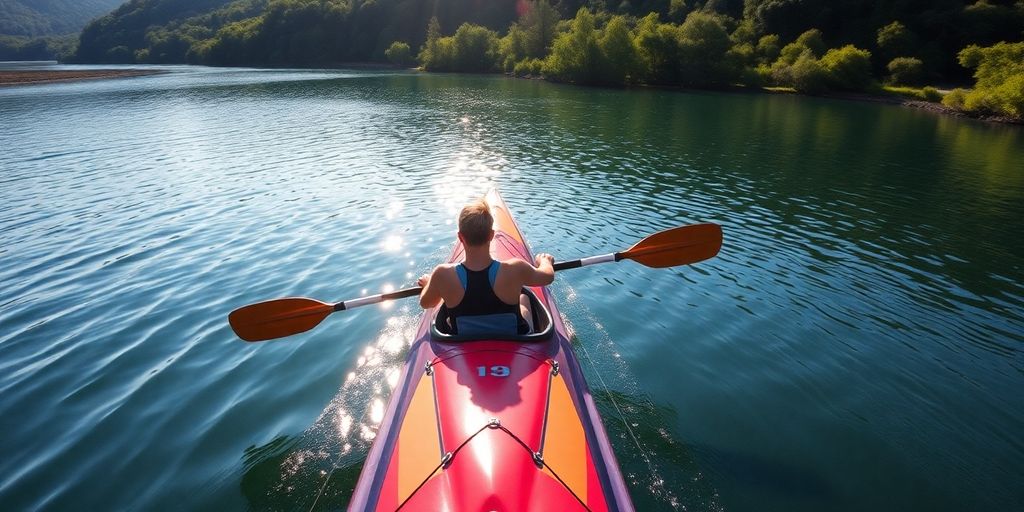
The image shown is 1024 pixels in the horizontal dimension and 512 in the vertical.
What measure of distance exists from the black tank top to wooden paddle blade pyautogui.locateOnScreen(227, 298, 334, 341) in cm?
182

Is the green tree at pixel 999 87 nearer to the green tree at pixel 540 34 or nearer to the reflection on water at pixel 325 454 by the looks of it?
the reflection on water at pixel 325 454

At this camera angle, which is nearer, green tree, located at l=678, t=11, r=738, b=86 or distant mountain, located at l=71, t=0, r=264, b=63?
green tree, located at l=678, t=11, r=738, b=86

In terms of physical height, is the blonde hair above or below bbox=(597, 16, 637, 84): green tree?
below

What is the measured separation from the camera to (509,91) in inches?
1785

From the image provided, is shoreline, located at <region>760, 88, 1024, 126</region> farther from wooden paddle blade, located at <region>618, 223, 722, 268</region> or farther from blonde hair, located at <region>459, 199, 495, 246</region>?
blonde hair, located at <region>459, 199, 495, 246</region>

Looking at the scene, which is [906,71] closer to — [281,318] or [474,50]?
[474,50]

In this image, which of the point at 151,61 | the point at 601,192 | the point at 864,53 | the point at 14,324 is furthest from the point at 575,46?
the point at 151,61

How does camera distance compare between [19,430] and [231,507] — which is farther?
[19,430]

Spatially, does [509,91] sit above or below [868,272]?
above

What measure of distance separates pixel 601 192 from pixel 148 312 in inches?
417

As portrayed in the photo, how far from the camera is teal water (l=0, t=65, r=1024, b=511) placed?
4.49 meters

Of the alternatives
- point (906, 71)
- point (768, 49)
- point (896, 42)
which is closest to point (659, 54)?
point (768, 49)

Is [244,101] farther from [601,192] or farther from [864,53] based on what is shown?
[864,53]

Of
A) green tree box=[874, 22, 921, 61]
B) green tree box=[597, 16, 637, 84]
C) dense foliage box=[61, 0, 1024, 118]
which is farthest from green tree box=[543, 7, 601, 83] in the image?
green tree box=[874, 22, 921, 61]
